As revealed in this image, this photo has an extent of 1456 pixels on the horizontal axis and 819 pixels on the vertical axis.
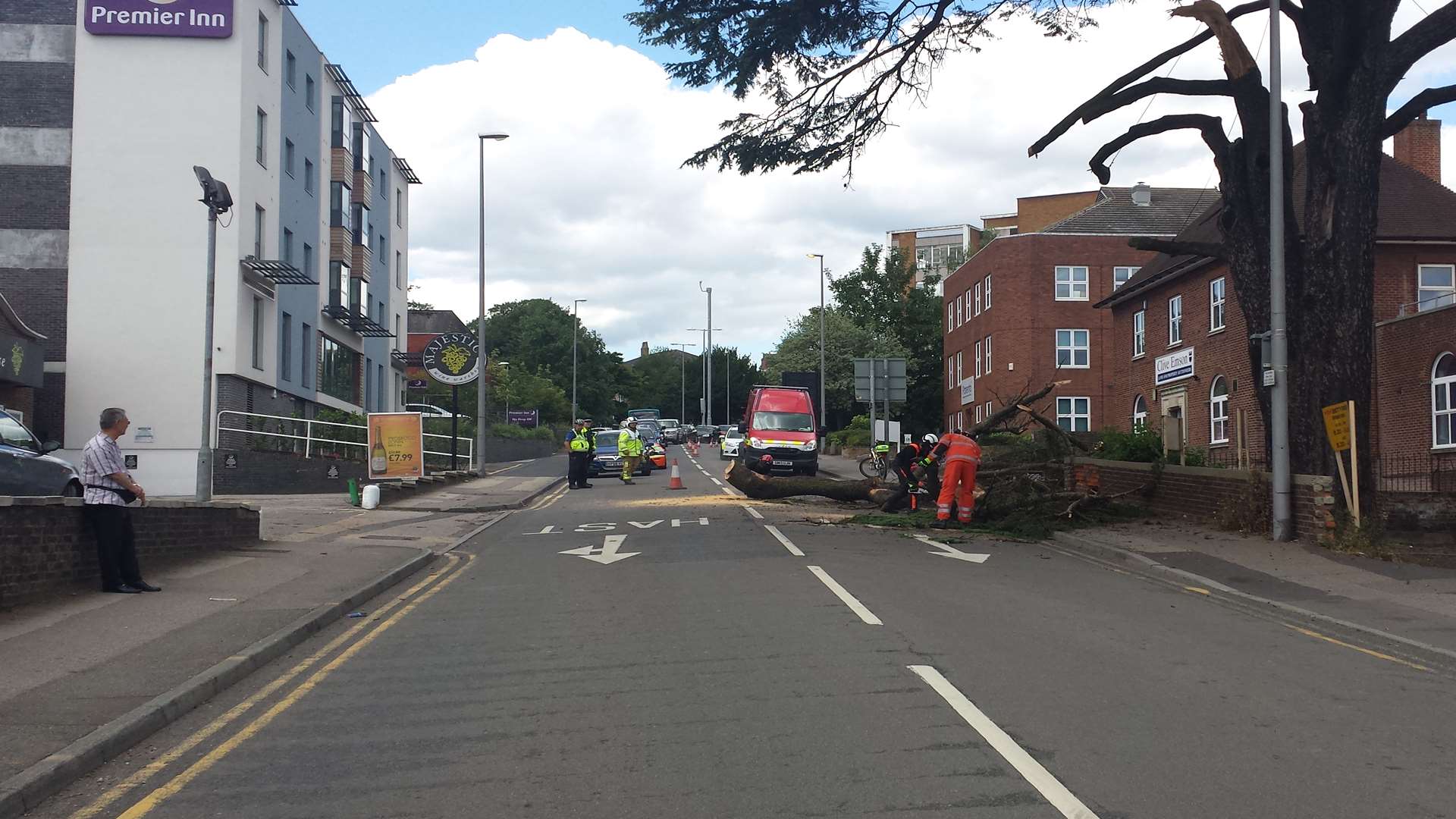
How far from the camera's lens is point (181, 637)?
353 inches

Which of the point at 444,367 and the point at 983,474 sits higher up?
the point at 444,367

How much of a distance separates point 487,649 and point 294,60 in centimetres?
3417

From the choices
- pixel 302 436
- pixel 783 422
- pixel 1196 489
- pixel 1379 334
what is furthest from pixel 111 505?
pixel 1379 334

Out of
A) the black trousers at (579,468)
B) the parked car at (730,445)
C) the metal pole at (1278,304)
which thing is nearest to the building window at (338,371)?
the black trousers at (579,468)

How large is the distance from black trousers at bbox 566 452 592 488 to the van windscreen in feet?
17.8

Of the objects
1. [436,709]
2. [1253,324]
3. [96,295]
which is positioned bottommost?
[436,709]

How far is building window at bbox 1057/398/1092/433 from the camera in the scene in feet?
164

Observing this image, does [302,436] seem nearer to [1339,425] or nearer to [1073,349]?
[1339,425]

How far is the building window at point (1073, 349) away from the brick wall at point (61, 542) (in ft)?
139

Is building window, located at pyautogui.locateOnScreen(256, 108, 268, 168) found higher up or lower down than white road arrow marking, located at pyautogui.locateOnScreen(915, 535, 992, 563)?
higher up

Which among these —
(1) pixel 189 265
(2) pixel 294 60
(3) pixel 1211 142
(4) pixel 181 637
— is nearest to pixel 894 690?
(4) pixel 181 637

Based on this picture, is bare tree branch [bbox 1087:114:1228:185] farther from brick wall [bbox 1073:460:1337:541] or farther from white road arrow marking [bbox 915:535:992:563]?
white road arrow marking [bbox 915:535:992:563]

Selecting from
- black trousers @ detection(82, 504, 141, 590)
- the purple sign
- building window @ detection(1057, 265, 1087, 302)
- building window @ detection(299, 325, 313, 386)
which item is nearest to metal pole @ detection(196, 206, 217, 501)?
black trousers @ detection(82, 504, 141, 590)

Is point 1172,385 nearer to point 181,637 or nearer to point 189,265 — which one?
point 189,265
